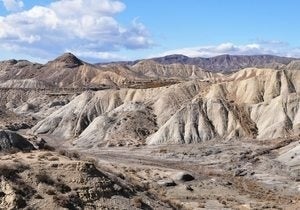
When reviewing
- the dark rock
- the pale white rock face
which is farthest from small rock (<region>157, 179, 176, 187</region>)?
the pale white rock face

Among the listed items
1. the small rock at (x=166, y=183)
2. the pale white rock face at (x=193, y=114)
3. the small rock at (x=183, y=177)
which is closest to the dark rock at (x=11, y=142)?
the small rock at (x=166, y=183)

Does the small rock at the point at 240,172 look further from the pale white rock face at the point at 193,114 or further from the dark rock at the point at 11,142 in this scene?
the dark rock at the point at 11,142

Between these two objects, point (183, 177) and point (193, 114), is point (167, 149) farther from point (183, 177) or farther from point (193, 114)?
point (183, 177)

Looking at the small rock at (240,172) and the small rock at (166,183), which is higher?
the small rock at (166,183)

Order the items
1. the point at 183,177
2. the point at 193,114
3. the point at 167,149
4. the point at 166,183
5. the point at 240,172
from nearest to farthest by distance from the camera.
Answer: the point at 166,183
the point at 183,177
the point at 240,172
the point at 167,149
the point at 193,114

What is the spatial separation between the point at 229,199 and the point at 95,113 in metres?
64.7

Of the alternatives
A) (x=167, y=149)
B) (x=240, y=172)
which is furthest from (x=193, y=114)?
(x=240, y=172)

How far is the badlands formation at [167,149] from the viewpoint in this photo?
2730 cm

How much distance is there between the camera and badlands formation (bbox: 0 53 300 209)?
2730cm

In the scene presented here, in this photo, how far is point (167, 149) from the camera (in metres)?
80.8

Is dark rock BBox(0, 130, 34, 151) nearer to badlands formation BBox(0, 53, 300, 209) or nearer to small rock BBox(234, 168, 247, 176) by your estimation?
badlands formation BBox(0, 53, 300, 209)

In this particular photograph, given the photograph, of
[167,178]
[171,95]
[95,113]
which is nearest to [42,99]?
[95,113]

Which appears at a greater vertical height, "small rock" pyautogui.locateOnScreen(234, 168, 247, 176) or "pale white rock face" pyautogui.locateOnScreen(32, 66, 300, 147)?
"pale white rock face" pyautogui.locateOnScreen(32, 66, 300, 147)

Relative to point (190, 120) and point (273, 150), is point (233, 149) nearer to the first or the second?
point (273, 150)
